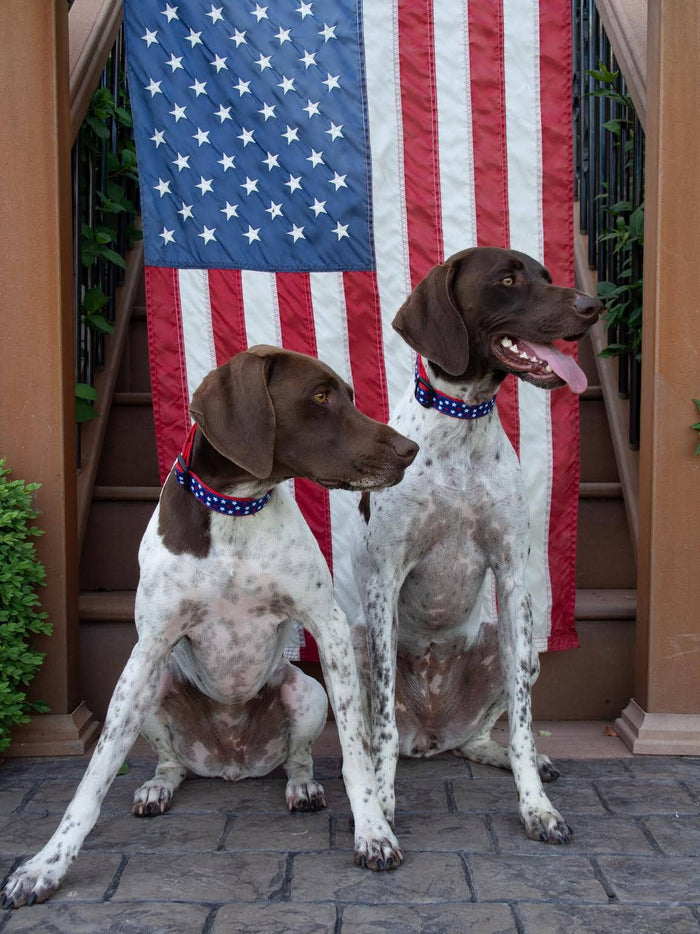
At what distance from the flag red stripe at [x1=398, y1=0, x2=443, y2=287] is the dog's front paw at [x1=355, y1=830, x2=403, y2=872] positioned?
7.37 feet

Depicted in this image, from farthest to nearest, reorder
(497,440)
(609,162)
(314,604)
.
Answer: (609,162) < (497,440) < (314,604)

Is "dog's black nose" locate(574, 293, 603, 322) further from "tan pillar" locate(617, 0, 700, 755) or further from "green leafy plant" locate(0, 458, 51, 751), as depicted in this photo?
"green leafy plant" locate(0, 458, 51, 751)

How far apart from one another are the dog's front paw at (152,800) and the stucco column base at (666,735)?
1578 mm

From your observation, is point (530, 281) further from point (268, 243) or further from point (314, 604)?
point (268, 243)

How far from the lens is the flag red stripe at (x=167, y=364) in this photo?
3812mm

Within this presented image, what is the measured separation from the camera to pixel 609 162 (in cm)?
464

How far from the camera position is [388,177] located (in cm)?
385

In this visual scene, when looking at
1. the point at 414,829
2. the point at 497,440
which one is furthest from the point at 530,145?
the point at 414,829

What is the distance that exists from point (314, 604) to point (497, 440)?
30.0 inches

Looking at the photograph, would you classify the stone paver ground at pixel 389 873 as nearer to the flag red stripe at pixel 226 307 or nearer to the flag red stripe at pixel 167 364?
the flag red stripe at pixel 167 364

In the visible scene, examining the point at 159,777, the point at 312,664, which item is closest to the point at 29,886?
the point at 159,777

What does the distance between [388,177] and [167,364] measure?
1.18 meters

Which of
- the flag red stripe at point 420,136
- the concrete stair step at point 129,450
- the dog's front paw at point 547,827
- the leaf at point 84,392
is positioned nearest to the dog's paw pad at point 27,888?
the dog's front paw at point 547,827

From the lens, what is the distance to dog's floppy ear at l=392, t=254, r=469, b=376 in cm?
268
